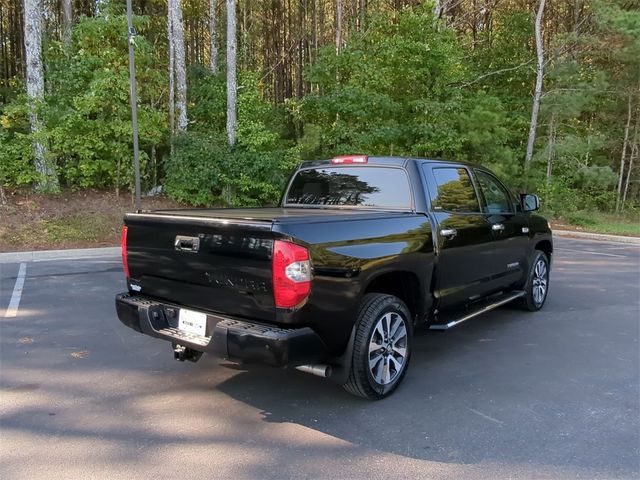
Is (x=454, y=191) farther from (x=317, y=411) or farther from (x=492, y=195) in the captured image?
(x=317, y=411)

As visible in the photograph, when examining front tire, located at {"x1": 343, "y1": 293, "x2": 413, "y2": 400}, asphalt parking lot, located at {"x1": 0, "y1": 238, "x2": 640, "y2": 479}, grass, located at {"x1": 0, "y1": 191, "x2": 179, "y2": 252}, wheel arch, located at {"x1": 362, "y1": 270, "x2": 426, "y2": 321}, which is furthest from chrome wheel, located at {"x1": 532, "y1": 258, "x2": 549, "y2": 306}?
grass, located at {"x1": 0, "y1": 191, "x2": 179, "y2": 252}

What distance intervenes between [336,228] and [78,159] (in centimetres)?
1467

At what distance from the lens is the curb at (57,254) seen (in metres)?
10.7

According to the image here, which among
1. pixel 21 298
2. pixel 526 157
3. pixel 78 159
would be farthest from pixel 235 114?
pixel 526 157

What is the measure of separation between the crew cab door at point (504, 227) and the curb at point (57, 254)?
848 cm

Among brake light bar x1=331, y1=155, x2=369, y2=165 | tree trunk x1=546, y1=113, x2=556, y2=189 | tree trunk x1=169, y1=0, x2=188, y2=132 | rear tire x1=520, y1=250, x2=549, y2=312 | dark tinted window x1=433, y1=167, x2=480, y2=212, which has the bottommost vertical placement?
rear tire x1=520, y1=250, x2=549, y2=312

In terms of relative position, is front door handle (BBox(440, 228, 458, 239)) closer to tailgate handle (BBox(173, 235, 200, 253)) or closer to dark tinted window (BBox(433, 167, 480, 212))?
dark tinted window (BBox(433, 167, 480, 212))

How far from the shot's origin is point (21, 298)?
285 inches

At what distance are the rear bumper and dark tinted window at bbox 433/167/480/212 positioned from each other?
201cm

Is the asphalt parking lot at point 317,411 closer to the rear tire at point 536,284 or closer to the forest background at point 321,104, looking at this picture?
the rear tire at point 536,284

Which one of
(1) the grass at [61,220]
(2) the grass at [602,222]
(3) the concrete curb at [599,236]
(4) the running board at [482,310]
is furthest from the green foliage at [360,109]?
(4) the running board at [482,310]

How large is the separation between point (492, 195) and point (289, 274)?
333cm

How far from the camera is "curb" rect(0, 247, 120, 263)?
10742 millimetres

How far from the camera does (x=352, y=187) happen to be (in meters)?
5.13
